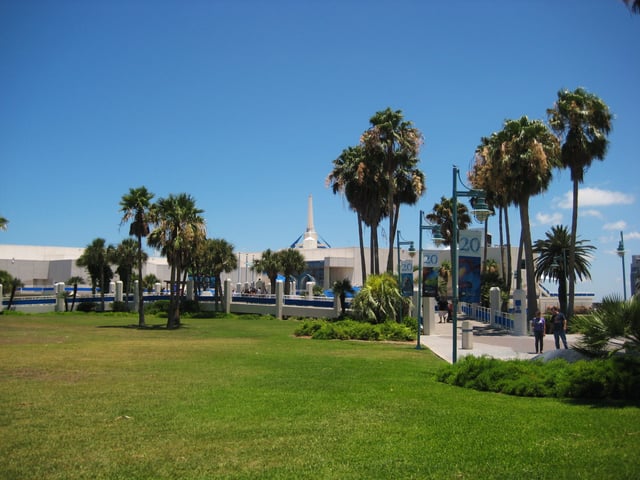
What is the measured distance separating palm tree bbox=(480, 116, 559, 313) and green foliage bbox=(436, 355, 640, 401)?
2259 centimetres

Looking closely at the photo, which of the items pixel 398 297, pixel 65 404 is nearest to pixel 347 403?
pixel 65 404

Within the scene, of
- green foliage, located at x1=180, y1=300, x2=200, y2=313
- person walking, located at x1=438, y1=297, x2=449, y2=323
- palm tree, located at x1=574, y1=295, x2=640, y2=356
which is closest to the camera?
palm tree, located at x1=574, y1=295, x2=640, y2=356

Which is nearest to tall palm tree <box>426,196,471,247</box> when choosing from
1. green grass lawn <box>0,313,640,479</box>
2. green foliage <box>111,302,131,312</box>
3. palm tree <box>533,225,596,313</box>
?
palm tree <box>533,225,596,313</box>

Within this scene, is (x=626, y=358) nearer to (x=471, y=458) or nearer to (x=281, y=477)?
(x=471, y=458)

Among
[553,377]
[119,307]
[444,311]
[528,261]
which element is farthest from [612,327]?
[119,307]

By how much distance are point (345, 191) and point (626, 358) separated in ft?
109

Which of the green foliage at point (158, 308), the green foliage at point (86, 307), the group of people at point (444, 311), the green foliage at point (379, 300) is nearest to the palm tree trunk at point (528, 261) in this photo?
the group of people at point (444, 311)

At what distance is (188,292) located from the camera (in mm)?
60125

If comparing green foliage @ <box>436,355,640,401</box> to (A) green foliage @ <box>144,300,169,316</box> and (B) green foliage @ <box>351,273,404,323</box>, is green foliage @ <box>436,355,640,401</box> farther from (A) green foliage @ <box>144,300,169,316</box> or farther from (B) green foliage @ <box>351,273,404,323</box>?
(A) green foliage @ <box>144,300,169,316</box>

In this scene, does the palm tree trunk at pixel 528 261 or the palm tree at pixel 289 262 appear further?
the palm tree at pixel 289 262

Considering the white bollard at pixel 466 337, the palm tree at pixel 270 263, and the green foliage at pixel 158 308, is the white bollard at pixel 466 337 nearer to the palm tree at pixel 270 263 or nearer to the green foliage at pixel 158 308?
the green foliage at pixel 158 308

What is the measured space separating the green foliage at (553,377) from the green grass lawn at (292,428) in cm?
46

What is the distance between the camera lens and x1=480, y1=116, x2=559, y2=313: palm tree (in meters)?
34.8

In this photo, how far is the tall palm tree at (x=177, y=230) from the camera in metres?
38.9
